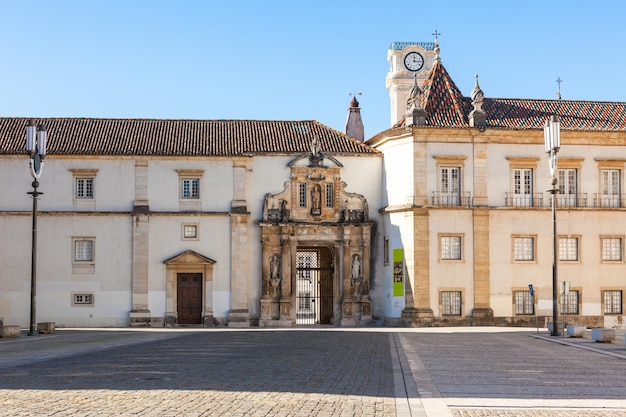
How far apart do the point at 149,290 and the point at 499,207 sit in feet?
56.1

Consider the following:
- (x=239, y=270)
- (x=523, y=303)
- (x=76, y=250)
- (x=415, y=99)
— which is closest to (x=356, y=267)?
(x=239, y=270)

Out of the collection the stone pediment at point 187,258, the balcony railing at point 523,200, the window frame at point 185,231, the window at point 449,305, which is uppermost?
the balcony railing at point 523,200

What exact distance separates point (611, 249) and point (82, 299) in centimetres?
2552

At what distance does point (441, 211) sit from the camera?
47.4 meters

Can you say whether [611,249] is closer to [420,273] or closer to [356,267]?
[420,273]

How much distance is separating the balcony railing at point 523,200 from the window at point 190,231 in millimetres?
14946

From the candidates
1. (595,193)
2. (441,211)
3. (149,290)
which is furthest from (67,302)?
(595,193)

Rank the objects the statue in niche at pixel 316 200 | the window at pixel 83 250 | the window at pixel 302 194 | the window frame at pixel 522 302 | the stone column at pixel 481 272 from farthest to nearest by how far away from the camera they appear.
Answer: the window at pixel 302 194, the statue in niche at pixel 316 200, the window at pixel 83 250, the window frame at pixel 522 302, the stone column at pixel 481 272

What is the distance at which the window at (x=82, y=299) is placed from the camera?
48594mm

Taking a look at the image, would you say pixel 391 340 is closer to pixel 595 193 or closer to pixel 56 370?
pixel 56 370

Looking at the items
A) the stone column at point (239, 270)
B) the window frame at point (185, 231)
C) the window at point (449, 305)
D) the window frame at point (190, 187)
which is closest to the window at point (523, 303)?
the window at point (449, 305)

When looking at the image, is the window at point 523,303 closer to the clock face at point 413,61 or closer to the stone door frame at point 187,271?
the stone door frame at point 187,271

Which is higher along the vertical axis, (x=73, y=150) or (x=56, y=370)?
(x=73, y=150)

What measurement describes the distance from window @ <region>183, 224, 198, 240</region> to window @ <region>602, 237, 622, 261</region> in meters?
19.7
